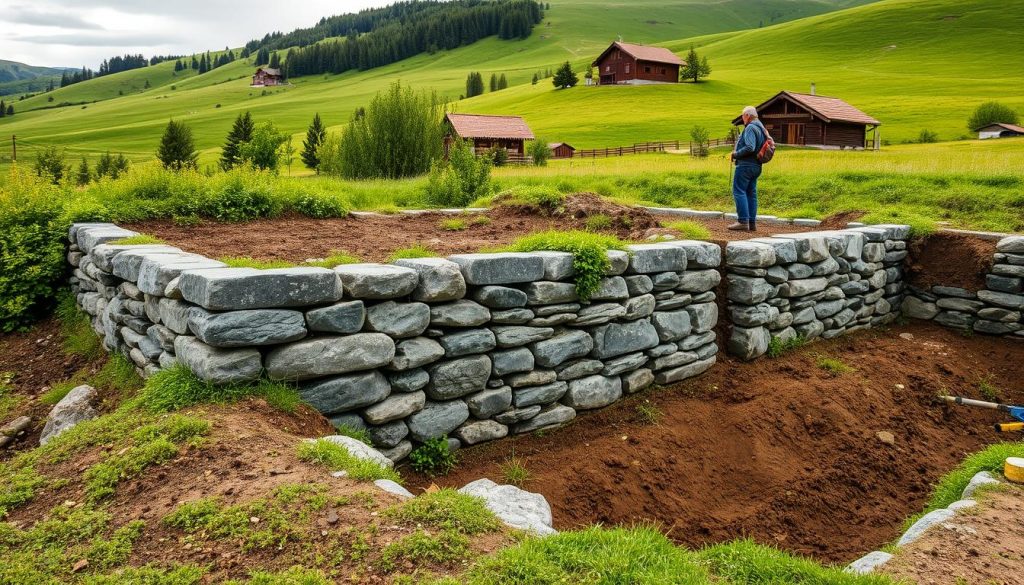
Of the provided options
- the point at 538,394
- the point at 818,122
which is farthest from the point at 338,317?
the point at 818,122

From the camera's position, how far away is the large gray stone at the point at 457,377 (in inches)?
194

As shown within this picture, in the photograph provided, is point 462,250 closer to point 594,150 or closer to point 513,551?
point 513,551

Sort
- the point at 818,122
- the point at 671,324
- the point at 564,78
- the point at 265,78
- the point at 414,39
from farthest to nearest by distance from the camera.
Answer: the point at 414,39 → the point at 265,78 → the point at 564,78 → the point at 818,122 → the point at 671,324

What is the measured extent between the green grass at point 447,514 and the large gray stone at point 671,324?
142 inches

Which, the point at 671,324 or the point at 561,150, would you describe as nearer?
the point at 671,324

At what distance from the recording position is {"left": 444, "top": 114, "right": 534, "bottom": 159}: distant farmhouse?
1786 inches

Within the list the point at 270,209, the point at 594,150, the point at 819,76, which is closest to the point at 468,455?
the point at 270,209

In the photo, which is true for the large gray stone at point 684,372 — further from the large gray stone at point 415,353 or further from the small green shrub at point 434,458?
the large gray stone at point 415,353

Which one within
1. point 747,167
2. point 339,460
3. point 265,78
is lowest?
point 339,460

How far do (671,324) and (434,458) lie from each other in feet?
9.51

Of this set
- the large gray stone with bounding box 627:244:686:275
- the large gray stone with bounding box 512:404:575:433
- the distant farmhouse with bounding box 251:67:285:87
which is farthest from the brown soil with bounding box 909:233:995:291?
the distant farmhouse with bounding box 251:67:285:87

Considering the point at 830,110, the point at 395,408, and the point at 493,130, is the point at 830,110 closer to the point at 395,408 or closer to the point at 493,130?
the point at 493,130

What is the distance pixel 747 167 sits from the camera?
358 inches

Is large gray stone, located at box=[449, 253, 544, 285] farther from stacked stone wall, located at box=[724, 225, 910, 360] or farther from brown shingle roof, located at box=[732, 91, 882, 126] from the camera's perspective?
brown shingle roof, located at box=[732, 91, 882, 126]
